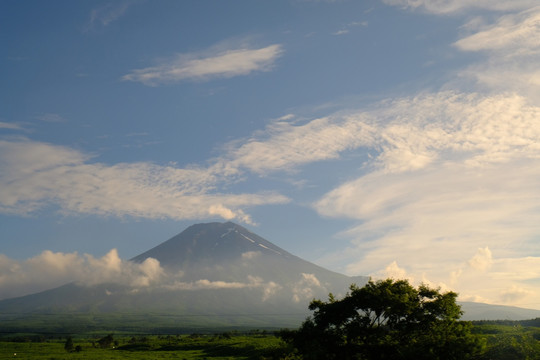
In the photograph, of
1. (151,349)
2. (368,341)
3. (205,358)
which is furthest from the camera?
(151,349)

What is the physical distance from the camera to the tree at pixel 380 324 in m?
30.2

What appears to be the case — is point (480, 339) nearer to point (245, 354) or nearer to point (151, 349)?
point (245, 354)

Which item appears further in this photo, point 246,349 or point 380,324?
point 246,349

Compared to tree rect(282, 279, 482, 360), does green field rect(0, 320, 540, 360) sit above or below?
below

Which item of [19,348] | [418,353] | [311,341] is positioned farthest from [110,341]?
[418,353]

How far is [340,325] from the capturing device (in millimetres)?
33875

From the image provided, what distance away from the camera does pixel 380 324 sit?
33031 mm

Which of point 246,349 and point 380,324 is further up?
point 380,324

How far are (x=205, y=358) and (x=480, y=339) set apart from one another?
74.0m

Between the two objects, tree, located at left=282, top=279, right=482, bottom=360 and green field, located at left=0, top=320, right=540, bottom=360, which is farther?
tree, located at left=282, top=279, right=482, bottom=360

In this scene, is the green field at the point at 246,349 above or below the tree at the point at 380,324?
below

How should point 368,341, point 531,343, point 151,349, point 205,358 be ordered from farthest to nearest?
point 151,349
point 205,358
point 368,341
point 531,343

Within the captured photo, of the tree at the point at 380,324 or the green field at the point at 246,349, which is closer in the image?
the green field at the point at 246,349

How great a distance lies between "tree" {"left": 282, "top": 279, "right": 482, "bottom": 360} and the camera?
99.1ft
